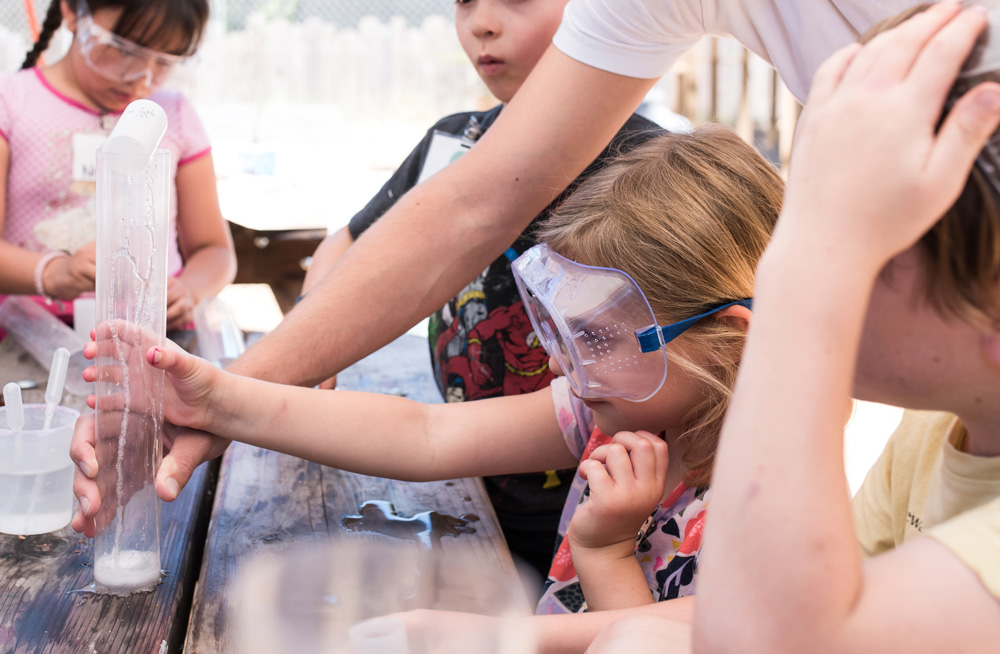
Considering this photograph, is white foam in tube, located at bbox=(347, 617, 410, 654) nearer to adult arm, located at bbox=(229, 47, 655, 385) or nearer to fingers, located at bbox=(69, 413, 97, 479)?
fingers, located at bbox=(69, 413, 97, 479)

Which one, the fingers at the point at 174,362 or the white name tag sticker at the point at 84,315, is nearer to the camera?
the fingers at the point at 174,362

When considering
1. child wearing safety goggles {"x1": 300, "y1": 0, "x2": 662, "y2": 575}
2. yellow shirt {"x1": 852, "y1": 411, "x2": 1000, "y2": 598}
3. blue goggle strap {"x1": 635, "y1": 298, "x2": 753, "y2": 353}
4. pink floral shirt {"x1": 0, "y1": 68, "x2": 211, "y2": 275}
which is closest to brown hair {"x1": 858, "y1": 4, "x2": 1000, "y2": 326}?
yellow shirt {"x1": 852, "y1": 411, "x2": 1000, "y2": 598}

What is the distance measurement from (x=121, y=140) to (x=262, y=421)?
1.53 ft

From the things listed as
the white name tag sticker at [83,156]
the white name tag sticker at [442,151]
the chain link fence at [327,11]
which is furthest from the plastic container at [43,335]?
the chain link fence at [327,11]

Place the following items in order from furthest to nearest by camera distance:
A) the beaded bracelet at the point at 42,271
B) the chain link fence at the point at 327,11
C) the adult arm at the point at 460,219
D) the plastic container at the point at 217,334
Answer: the chain link fence at the point at 327,11
the beaded bracelet at the point at 42,271
the plastic container at the point at 217,334
the adult arm at the point at 460,219

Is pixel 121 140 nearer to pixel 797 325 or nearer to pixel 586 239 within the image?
pixel 586 239

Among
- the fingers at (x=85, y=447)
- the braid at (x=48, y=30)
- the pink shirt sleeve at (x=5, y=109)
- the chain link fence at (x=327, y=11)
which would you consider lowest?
the chain link fence at (x=327, y=11)

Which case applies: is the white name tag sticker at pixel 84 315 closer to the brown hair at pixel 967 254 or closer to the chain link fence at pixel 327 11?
the brown hair at pixel 967 254

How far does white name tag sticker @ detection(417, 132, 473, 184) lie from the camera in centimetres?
211

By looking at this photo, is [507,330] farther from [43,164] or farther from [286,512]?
[43,164]

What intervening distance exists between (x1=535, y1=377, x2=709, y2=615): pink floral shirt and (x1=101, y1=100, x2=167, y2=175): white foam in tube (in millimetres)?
722

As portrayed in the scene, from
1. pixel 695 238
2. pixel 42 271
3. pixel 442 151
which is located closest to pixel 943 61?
pixel 695 238

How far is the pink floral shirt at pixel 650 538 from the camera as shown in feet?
3.89

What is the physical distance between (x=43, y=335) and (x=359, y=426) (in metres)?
1.19
